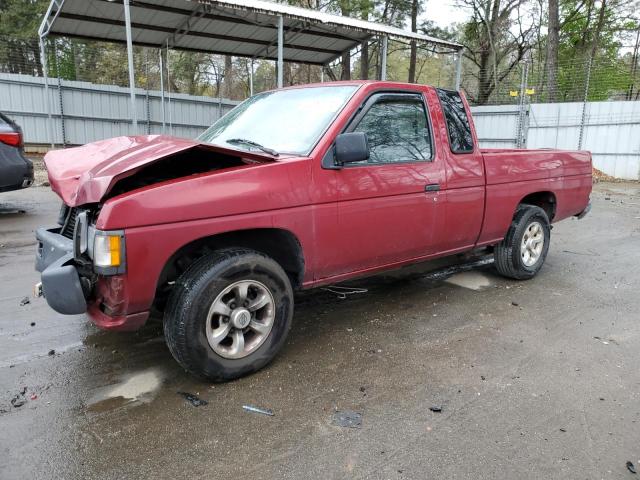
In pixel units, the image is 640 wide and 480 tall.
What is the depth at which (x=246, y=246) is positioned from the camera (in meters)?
3.32

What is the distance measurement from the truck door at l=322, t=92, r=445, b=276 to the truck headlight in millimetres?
1420

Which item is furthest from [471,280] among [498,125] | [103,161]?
[498,125]

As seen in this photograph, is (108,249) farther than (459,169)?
No

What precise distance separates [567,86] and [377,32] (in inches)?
360

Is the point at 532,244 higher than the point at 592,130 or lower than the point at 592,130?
lower

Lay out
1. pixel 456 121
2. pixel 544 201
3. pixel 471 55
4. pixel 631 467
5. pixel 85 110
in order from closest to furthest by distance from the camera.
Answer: pixel 631 467 → pixel 456 121 → pixel 544 201 → pixel 85 110 → pixel 471 55

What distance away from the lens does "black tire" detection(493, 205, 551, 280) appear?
512 centimetres

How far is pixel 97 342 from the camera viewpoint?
12.0 ft

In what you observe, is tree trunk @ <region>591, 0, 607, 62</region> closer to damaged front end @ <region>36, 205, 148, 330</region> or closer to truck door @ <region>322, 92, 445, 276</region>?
truck door @ <region>322, 92, 445, 276</region>

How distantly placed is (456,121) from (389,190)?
1.20m

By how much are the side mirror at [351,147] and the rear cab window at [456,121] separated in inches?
52.5

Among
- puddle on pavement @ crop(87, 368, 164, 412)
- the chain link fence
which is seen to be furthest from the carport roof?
puddle on pavement @ crop(87, 368, 164, 412)

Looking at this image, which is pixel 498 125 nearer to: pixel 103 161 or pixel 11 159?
pixel 11 159

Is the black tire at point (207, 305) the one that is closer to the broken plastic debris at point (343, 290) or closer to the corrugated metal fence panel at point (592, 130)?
the broken plastic debris at point (343, 290)
